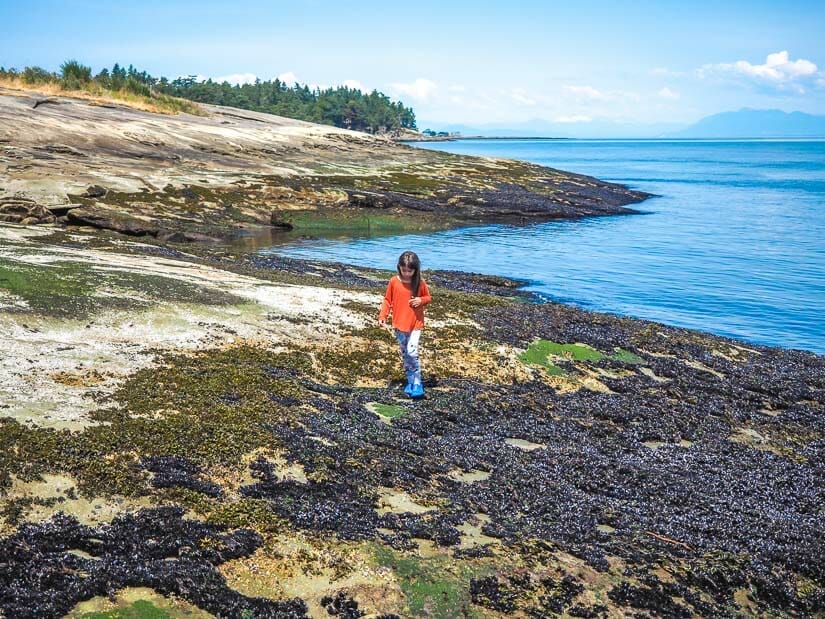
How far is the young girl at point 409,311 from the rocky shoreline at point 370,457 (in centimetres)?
71

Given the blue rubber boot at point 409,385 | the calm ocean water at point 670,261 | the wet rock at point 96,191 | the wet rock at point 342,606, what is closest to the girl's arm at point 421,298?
the blue rubber boot at point 409,385

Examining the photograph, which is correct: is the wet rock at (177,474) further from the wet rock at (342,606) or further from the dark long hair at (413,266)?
the dark long hair at (413,266)

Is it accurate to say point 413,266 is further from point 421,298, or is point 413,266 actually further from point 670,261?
point 670,261

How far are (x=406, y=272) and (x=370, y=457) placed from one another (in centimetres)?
482

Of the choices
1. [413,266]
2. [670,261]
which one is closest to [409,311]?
[413,266]

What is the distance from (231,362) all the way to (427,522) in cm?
738

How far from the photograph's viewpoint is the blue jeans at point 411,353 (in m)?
16.4

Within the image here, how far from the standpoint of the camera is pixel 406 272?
1622cm

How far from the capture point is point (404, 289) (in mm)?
16453

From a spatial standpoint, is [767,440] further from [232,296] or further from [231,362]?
[232,296]

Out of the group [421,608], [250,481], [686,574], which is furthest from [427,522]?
[686,574]

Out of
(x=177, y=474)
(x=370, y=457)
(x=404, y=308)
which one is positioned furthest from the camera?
(x=404, y=308)

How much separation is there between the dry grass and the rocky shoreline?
55725 millimetres

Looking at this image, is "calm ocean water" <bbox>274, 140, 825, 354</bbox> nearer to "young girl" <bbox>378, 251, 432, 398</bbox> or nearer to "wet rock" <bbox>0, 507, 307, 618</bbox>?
"young girl" <bbox>378, 251, 432, 398</bbox>
